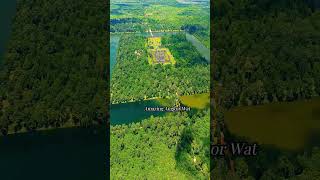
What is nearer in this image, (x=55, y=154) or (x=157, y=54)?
(x=157, y=54)

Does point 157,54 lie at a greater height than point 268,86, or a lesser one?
greater

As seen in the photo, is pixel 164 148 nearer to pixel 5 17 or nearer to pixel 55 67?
pixel 55 67

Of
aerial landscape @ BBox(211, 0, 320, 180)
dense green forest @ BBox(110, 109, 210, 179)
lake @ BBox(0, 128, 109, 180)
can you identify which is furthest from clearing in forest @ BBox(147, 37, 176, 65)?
lake @ BBox(0, 128, 109, 180)

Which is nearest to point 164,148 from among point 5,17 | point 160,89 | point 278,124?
point 160,89

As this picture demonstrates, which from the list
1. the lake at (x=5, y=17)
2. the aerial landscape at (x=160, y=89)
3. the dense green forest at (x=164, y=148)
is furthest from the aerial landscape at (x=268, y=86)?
the lake at (x=5, y=17)

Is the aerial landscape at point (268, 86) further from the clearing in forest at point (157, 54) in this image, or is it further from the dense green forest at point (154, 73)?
the clearing in forest at point (157, 54)

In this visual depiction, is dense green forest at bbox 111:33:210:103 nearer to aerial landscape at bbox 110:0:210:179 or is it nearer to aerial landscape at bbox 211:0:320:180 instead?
aerial landscape at bbox 110:0:210:179

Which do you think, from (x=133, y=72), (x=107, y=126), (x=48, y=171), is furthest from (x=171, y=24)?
(x=48, y=171)
